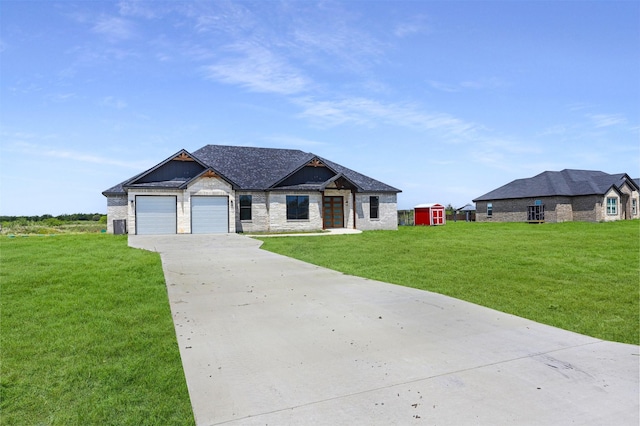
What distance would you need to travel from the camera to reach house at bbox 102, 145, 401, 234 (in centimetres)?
2470

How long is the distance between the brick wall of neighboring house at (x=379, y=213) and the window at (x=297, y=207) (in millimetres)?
4384

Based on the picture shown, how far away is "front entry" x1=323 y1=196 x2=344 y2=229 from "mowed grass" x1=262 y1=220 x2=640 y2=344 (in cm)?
1127

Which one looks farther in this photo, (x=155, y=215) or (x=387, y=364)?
(x=155, y=215)

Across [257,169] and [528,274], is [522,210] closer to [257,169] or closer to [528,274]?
[257,169]

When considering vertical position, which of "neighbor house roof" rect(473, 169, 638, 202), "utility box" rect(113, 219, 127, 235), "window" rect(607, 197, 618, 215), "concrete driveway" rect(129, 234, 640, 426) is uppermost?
"neighbor house roof" rect(473, 169, 638, 202)

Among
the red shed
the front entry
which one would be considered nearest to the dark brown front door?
the front entry

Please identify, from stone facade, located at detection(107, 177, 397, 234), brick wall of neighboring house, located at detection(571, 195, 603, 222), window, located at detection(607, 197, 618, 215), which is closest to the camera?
stone facade, located at detection(107, 177, 397, 234)

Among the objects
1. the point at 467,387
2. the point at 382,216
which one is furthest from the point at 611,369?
the point at 382,216

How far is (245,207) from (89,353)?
2223cm

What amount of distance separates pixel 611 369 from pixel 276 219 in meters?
23.5

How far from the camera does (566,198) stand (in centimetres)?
4016

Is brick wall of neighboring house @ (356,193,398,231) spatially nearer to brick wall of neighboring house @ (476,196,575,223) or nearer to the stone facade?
the stone facade

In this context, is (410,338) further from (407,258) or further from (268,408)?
(407,258)

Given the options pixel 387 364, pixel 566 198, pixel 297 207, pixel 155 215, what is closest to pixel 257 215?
pixel 297 207
